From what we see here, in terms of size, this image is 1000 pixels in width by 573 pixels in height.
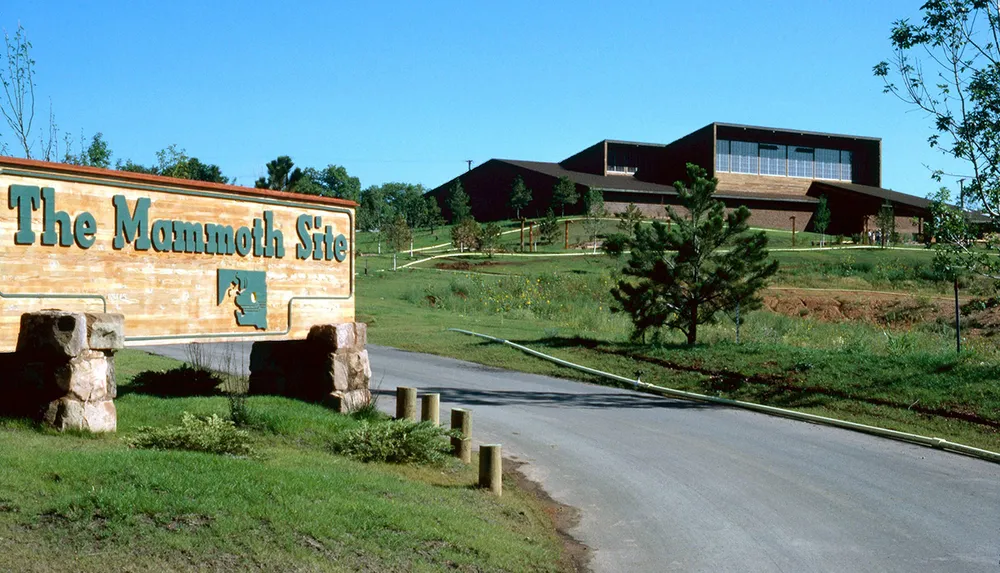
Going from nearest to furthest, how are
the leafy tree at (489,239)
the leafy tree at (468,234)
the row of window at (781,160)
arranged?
the leafy tree at (489,239)
the leafy tree at (468,234)
the row of window at (781,160)

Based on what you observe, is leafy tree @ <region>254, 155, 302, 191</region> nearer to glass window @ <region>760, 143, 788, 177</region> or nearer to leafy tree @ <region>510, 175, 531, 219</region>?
leafy tree @ <region>510, 175, 531, 219</region>

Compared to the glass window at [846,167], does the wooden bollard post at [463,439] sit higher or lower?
lower

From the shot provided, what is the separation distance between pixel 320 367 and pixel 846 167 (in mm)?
78792

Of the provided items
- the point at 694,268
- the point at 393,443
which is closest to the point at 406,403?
the point at 393,443

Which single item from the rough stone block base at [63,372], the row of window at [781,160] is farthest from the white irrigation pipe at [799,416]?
the row of window at [781,160]

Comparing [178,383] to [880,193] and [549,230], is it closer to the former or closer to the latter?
[549,230]

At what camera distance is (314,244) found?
1356cm

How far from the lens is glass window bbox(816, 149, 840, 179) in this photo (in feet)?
271

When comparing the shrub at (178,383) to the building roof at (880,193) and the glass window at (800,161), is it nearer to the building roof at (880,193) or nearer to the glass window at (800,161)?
the building roof at (880,193)

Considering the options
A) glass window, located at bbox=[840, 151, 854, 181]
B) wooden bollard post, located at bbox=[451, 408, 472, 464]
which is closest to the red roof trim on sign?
wooden bollard post, located at bbox=[451, 408, 472, 464]

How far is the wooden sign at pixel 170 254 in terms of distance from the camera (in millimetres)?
10172

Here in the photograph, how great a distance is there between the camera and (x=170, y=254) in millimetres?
11641

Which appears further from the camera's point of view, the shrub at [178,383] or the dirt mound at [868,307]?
the dirt mound at [868,307]

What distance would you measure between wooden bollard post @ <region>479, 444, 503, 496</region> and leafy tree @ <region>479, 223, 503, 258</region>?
45005 millimetres
